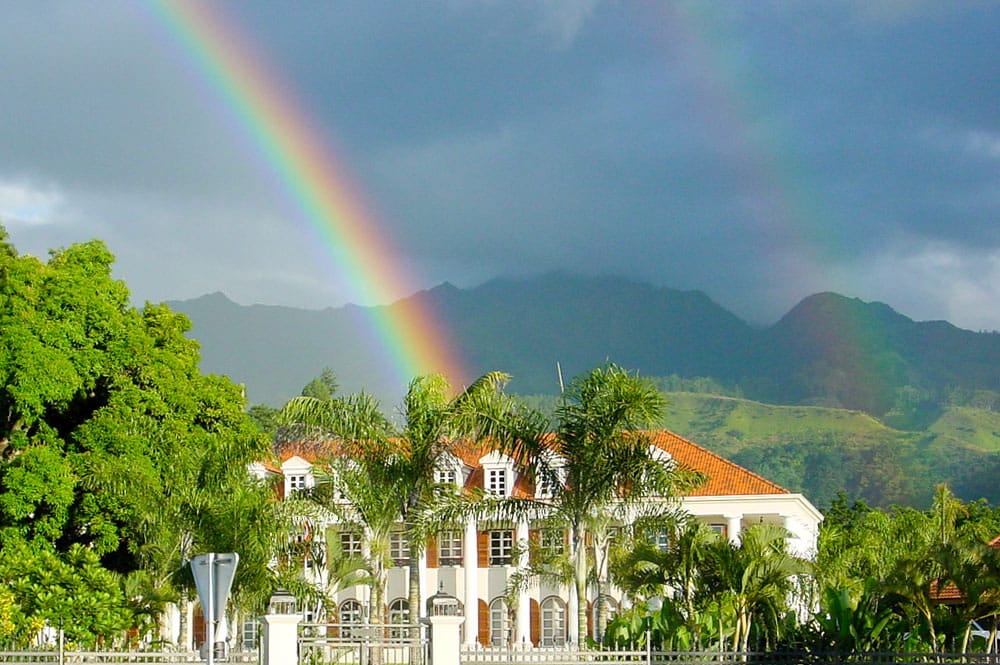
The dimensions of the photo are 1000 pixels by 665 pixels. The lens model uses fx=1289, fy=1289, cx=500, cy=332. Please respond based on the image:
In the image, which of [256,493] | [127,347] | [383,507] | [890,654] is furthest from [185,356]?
[890,654]

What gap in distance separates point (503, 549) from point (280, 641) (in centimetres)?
3362

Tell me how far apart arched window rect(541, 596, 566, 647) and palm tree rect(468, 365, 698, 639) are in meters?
25.5

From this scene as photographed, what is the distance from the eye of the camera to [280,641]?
21.5 metres

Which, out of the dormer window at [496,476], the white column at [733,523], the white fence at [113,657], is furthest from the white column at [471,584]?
the white fence at [113,657]

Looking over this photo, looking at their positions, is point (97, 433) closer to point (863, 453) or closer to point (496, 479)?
point (496, 479)

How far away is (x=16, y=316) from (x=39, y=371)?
5.39ft

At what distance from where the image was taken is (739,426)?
19412 centimetres

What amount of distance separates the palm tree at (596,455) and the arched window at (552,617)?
25543 mm

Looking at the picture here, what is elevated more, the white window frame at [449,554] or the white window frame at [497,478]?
the white window frame at [497,478]

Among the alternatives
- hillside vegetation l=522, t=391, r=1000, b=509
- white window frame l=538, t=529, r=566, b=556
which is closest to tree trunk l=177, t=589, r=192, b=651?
white window frame l=538, t=529, r=566, b=556

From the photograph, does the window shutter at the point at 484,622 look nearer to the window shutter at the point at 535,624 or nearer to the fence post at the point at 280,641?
the window shutter at the point at 535,624

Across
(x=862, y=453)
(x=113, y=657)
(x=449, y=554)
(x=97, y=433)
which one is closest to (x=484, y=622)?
(x=449, y=554)

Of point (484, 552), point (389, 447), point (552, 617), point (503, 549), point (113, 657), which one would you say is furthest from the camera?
point (484, 552)

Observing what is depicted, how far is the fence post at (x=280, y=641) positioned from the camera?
2144 cm
